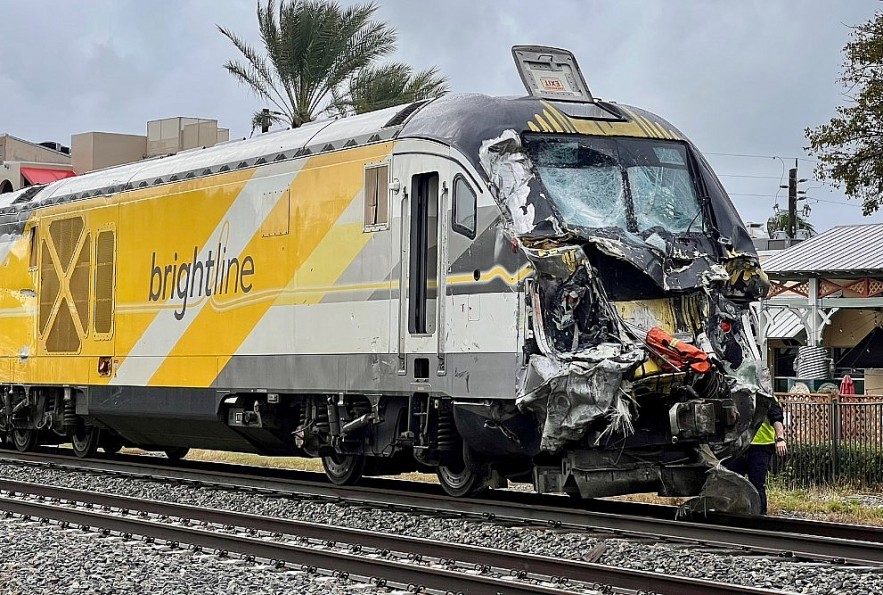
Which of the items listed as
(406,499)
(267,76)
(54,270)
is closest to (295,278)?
(406,499)

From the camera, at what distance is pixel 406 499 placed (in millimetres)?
13320

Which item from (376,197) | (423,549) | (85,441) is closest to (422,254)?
(376,197)

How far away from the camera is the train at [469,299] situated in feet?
37.6

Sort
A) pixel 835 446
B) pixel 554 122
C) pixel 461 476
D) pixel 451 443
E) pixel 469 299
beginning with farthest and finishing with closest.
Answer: pixel 835 446 < pixel 461 476 < pixel 451 443 < pixel 554 122 < pixel 469 299

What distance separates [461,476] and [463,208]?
2.77m

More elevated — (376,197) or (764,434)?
(376,197)

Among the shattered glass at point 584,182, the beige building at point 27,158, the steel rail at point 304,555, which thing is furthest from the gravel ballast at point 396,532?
the beige building at point 27,158

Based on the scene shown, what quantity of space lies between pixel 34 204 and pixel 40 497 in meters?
6.49

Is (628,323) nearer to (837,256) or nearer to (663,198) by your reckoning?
(663,198)

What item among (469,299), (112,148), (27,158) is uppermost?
(27,158)

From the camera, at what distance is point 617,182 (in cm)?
1239

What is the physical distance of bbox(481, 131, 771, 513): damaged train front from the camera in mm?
11297

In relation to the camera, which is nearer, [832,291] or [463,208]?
[463,208]

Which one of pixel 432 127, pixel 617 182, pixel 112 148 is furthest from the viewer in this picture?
pixel 112 148
